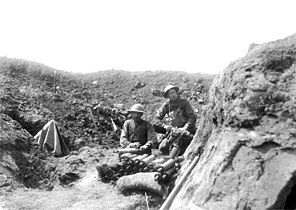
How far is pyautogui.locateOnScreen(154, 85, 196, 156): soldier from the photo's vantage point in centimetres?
862

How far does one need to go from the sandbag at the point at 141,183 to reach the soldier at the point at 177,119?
6.05 ft

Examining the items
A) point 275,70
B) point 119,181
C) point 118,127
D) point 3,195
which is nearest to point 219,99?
point 275,70

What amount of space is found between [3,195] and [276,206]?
5.94 metres

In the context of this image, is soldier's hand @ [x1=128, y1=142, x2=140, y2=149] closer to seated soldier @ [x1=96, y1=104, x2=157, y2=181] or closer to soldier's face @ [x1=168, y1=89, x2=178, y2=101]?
seated soldier @ [x1=96, y1=104, x2=157, y2=181]

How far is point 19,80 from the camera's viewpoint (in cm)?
1411

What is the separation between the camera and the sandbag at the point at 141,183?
6.46 meters

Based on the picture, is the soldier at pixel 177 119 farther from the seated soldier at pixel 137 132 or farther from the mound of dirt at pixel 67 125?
the mound of dirt at pixel 67 125

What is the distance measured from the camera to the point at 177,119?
9219 millimetres

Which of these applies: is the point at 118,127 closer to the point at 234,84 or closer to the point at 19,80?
the point at 19,80

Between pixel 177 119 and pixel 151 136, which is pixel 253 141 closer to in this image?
pixel 151 136

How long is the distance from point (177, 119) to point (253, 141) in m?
4.76

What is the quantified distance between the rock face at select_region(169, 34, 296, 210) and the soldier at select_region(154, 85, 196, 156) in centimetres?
297

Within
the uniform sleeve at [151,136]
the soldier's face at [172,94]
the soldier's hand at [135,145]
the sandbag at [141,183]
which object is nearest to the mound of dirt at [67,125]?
the sandbag at [141,183]

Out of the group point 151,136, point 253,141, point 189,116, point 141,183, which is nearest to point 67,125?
point 151,136
